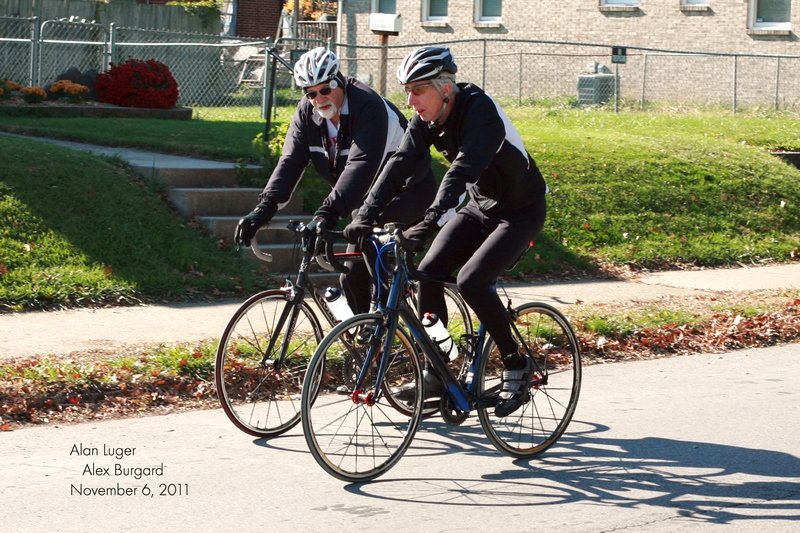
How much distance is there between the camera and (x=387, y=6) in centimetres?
3559

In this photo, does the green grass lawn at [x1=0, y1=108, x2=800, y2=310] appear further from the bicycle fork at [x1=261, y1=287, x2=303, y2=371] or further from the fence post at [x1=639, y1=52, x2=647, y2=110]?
the fence post at [x1=639, y1=52, x2=647, y2=110]

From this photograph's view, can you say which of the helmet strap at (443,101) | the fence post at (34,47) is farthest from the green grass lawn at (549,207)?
the helmet strap at (443,101)

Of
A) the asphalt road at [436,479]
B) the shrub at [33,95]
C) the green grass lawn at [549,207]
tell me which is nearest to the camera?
the asphalt road at [436,479]

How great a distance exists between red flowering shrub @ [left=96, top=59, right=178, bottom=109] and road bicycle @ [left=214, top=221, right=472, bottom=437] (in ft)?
47.3

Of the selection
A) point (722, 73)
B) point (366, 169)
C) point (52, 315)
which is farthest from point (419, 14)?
point (366, 169)

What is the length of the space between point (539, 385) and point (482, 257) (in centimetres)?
84

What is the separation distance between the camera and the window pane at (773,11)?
29156 mm

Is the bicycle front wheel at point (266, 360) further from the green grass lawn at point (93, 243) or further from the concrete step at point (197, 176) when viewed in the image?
the concrete step at point (197, 176)

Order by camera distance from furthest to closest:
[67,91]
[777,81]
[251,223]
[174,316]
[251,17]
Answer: [251,17]
[777,81]
[67,91]
[174,316]
[251,223]

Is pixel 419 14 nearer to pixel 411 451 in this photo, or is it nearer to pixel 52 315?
pixel 52 315

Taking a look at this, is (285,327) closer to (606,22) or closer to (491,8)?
(606,22)

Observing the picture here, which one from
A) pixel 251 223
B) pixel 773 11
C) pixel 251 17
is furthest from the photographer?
pixel 251 17

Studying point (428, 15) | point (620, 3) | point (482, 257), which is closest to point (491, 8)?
point (428, 15)

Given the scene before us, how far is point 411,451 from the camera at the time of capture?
6617 millimetres
